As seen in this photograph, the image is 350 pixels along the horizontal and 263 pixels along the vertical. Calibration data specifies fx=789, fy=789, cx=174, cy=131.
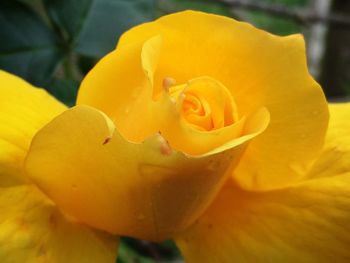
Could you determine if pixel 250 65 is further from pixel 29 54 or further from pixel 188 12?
pixel 29 54

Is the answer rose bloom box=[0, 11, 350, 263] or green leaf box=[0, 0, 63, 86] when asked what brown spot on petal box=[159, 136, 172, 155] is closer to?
rose bloom box=[0, 11, 350, 263]

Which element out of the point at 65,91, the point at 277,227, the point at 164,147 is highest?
the point at 164,147

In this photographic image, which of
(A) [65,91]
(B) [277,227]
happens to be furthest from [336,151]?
(A) [65,91]

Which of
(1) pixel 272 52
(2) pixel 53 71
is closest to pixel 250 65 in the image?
(1) pixel 272 52

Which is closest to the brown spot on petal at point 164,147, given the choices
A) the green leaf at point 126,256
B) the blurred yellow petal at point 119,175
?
the blurred yellow petal at point 119,175

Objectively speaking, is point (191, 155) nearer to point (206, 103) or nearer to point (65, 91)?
point (206, 103)

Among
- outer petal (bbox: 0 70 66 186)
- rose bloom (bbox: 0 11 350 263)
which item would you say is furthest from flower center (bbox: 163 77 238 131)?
outer petal (bbox: 0 70 66 186)

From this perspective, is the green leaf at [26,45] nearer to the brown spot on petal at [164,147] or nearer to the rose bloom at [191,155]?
the rose bloom at [191,155]
